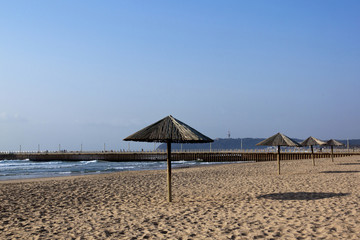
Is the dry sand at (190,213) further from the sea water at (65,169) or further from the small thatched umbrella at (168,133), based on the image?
the sea water at (65,169)

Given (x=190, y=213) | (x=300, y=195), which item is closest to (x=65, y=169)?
(x=300, y=195)

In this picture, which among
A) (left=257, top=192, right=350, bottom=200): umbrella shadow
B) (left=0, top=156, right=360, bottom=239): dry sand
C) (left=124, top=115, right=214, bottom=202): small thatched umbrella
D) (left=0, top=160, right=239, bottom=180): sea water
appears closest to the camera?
(left=0, top=156, right=360, bottom=239): dry sand

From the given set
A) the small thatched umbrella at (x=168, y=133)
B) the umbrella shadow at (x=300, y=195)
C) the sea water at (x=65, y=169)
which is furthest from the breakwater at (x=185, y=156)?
the small thatched umbrella at (x=168, y=133)

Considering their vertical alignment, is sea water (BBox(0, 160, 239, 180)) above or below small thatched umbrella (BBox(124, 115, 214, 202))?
below

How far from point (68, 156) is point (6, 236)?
67819 millimetres

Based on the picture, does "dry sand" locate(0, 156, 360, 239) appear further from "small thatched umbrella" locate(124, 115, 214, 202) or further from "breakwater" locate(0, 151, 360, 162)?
"breakwater" locate(0, 151, 360, 162)

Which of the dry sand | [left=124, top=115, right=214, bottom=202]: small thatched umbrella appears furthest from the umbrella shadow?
[left=124, top=115, right=214, bottom=202]: small thatched umbrella

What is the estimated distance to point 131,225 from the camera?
298 inches

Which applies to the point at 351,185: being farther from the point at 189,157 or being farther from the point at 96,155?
the point at 96,155

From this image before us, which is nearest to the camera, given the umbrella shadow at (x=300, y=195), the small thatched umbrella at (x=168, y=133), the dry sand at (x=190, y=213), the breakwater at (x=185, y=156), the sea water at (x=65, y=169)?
the dry sand at (x=190, y=213)

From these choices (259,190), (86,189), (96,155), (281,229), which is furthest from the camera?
(96,155)

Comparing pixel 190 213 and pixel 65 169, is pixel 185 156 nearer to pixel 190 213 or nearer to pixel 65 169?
pixel 65 169

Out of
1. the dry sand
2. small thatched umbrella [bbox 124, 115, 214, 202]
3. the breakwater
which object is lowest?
the breakwater

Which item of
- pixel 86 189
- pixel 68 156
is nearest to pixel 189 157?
pixel 68 156
